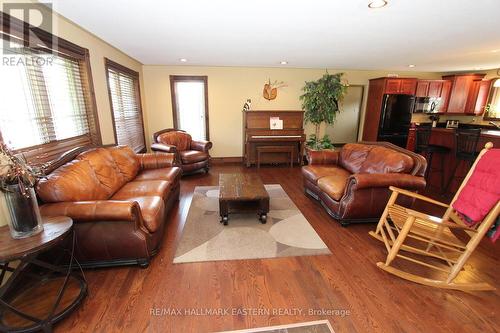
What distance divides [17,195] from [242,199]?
1.80 metres

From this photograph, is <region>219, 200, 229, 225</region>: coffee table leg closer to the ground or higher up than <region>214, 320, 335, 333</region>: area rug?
higher up

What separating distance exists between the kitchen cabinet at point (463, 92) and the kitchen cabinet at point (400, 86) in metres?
1.15

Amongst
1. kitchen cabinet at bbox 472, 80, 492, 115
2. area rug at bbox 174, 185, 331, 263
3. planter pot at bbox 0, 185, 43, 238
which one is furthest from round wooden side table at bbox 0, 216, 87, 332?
kitchen cabinet at bbox 472, 80, 492, 115

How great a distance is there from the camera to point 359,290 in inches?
67.4

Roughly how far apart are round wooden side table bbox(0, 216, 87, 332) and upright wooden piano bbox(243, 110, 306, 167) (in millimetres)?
3723

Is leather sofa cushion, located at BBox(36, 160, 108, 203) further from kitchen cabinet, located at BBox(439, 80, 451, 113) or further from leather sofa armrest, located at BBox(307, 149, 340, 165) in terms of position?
kitchen cabinet, located at BBox(439, 80, 451, 113)

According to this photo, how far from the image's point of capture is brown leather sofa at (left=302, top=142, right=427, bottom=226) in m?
2.37

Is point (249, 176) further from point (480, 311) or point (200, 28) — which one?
point (480, 311)

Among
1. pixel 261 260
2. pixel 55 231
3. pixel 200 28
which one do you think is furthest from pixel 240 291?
pixel 200 28

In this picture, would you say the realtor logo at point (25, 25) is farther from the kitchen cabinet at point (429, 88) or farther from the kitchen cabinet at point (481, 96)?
the kitchen cabinet at point (481, 96)

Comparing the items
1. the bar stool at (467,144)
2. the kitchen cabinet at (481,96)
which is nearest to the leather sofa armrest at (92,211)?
the bar stool at (467,144)

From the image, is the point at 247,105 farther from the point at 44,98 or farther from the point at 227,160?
the point at 44,98

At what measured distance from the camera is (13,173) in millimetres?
1385

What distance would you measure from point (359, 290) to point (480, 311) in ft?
2.55
